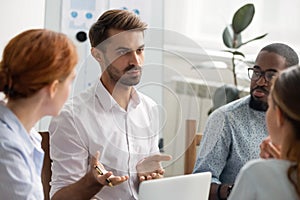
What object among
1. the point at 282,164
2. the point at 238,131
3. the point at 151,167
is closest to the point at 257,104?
the point at 238,131

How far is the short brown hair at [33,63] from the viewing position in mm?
1192

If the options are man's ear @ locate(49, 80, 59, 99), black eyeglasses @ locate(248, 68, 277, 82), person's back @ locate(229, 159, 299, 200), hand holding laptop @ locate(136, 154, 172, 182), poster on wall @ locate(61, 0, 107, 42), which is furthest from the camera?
poster on wall @ locate(61, 0, 107, 42)

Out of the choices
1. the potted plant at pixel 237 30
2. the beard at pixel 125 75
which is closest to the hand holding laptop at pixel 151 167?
the beard at pixel 125 75

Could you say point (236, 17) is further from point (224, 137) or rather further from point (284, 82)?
→ point (284, 82)

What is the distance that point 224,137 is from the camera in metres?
1.77

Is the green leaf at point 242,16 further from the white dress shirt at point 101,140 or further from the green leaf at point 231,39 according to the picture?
the white dress shirt at point 101,140

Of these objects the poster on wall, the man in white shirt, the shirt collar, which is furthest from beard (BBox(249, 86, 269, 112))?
the poster on wall

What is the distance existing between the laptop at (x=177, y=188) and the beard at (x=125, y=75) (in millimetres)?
330

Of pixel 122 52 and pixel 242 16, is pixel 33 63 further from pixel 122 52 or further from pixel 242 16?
pixel 242 16

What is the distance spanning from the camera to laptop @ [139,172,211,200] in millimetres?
1348

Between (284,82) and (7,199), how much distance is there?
0.62 m

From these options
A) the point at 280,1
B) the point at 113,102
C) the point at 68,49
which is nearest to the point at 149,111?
the point at 113,102

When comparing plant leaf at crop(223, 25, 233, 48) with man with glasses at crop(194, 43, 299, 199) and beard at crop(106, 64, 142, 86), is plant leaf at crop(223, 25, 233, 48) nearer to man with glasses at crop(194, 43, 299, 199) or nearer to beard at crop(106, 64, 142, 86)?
man with glasses at crop(194, 43, 299, 199)

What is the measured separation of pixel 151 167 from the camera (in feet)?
5.11
